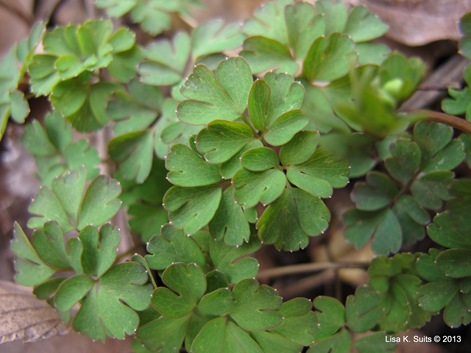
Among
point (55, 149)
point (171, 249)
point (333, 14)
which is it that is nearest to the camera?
point (171, 249)

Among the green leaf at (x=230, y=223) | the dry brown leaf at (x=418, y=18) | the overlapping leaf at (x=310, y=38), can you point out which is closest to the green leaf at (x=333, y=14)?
the overlapping leaf at (x=310, y=38)

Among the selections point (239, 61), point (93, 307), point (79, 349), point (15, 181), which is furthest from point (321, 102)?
point (15, 181)

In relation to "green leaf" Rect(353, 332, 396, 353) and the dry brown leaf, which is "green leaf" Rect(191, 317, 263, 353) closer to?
"green leaf" Rect(353, 332, 396, 353)

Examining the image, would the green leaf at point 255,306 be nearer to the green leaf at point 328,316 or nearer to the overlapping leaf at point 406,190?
the green leaf at point 328,316

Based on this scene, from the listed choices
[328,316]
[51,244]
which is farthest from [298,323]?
[51,244]

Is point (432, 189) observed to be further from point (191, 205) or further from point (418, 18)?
point (418, 18)
